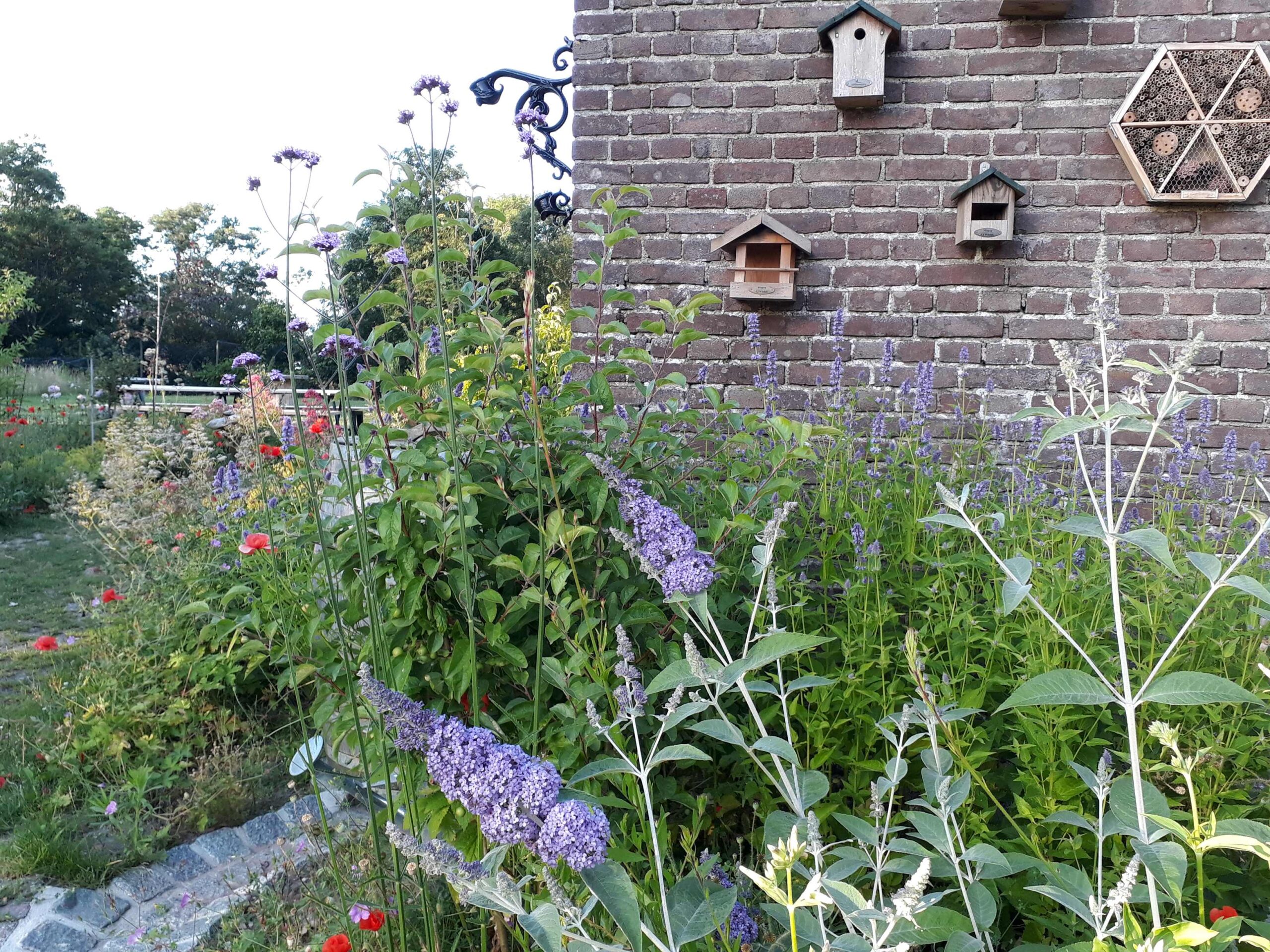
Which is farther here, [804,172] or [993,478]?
[804,172]

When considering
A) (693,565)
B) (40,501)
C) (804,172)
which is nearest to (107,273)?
(40,501)

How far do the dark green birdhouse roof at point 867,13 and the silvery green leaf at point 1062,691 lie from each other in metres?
3.01

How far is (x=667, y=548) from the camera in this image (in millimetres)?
979

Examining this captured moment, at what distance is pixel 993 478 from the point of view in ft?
8.98

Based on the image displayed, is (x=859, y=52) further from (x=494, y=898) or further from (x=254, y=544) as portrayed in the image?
(x=494, y=898)

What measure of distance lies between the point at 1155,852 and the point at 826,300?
2.72 meters

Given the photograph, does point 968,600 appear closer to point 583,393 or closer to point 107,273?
point 583,393

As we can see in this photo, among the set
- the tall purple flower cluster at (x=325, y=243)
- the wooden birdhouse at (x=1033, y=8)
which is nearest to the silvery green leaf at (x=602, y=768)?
the tall purple flower cluster at (x=325, y=243)

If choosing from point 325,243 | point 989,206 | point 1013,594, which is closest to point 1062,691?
point 1013,594

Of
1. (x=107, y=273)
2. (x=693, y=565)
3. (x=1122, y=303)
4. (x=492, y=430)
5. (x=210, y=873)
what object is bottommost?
(x=210, y=873)

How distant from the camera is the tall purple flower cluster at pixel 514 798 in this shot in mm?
725

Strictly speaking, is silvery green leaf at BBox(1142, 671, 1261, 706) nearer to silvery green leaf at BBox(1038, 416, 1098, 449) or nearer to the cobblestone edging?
silvery green leaf at BBox(1038, 416, 1098, 449)

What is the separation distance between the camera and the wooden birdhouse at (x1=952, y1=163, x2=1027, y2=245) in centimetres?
312

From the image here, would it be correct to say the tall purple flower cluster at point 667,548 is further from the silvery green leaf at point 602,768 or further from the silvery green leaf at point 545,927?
the silvery green leaf at point 545,927
